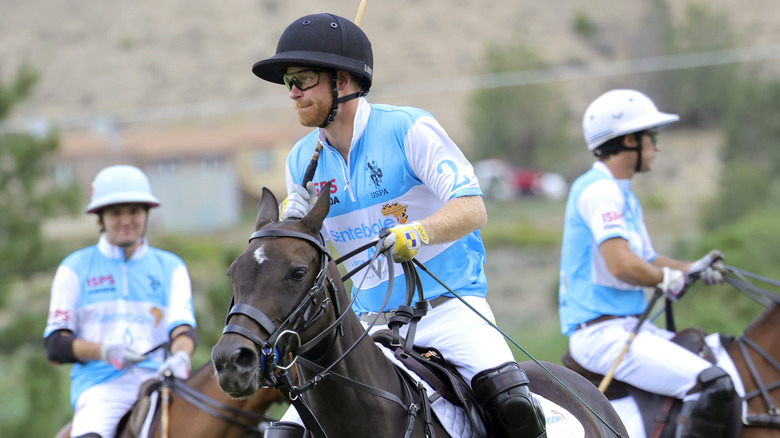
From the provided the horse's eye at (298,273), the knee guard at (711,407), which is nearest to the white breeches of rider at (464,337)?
the horse's eye at (298,273)

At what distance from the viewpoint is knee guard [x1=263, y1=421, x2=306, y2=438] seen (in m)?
3.89

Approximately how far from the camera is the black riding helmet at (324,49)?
159 inches

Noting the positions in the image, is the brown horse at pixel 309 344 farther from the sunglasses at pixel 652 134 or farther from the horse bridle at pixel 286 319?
the sunglasses at pixel 652 134

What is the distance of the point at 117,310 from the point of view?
22.7 ft

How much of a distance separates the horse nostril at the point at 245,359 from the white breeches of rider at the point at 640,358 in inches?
146

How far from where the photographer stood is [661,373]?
6.26 metres

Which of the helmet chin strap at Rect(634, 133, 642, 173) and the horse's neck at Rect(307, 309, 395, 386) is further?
the helmet chin strap at Rect(634, 133, 642, 173)

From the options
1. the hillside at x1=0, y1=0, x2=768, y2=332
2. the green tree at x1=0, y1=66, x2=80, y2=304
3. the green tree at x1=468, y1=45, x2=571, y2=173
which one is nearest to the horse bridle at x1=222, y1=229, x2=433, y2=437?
the green tree at x1=0, y1=66, x2=80, y2=304

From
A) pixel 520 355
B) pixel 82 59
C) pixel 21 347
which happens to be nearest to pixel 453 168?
pixel 520 355

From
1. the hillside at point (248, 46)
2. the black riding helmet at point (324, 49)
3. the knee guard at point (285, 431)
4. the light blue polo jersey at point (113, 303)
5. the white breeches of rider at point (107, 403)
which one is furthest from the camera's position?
the hillside at point (248, 46)

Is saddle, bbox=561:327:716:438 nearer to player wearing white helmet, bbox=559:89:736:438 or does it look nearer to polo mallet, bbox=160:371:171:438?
player wearing white helmet, bbox=559:89:736:438

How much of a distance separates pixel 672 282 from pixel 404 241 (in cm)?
341

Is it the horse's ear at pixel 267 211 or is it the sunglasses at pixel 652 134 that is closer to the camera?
the horse's ear at pixel 267 211

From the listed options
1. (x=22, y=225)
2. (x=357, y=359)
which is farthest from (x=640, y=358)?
(x=22, y=225)
